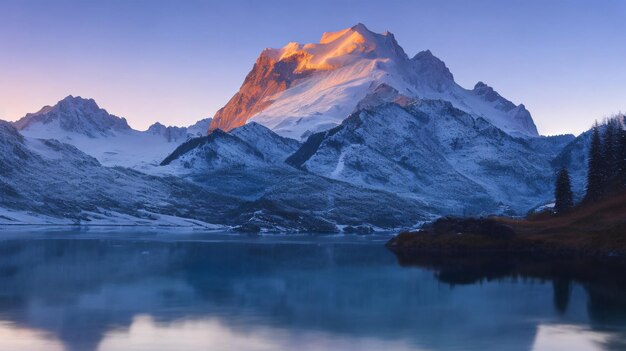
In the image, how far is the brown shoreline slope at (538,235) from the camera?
116975mm

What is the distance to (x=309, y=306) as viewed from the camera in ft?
221

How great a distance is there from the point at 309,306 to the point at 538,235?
7836 cm

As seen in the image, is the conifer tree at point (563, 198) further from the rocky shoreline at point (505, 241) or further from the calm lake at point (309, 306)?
the calm lake at point (309, 306)

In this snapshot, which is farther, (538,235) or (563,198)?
(563,198)

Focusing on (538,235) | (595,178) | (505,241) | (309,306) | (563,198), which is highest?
(595,178)

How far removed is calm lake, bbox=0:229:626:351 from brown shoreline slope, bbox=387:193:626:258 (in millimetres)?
13857

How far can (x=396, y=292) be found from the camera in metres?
78.0

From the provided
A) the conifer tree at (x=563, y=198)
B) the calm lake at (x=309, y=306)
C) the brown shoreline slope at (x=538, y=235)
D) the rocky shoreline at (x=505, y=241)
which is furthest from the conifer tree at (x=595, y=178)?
the calm lake at (x=309, y=306)

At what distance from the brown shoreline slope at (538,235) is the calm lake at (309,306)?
13857 mm

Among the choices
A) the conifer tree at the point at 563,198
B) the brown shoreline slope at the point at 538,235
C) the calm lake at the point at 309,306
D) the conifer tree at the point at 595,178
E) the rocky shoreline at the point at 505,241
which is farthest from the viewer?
the conifer tree at the point at 563,198

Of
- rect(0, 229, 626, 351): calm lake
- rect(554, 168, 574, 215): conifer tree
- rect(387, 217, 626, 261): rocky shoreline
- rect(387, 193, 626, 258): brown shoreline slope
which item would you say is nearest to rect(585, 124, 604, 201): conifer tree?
rect(387, 193, 626, 258): brown shoreline slope

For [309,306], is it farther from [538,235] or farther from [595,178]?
[595,178]

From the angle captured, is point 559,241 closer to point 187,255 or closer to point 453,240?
point 453,240

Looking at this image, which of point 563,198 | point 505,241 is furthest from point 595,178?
point 505,241
